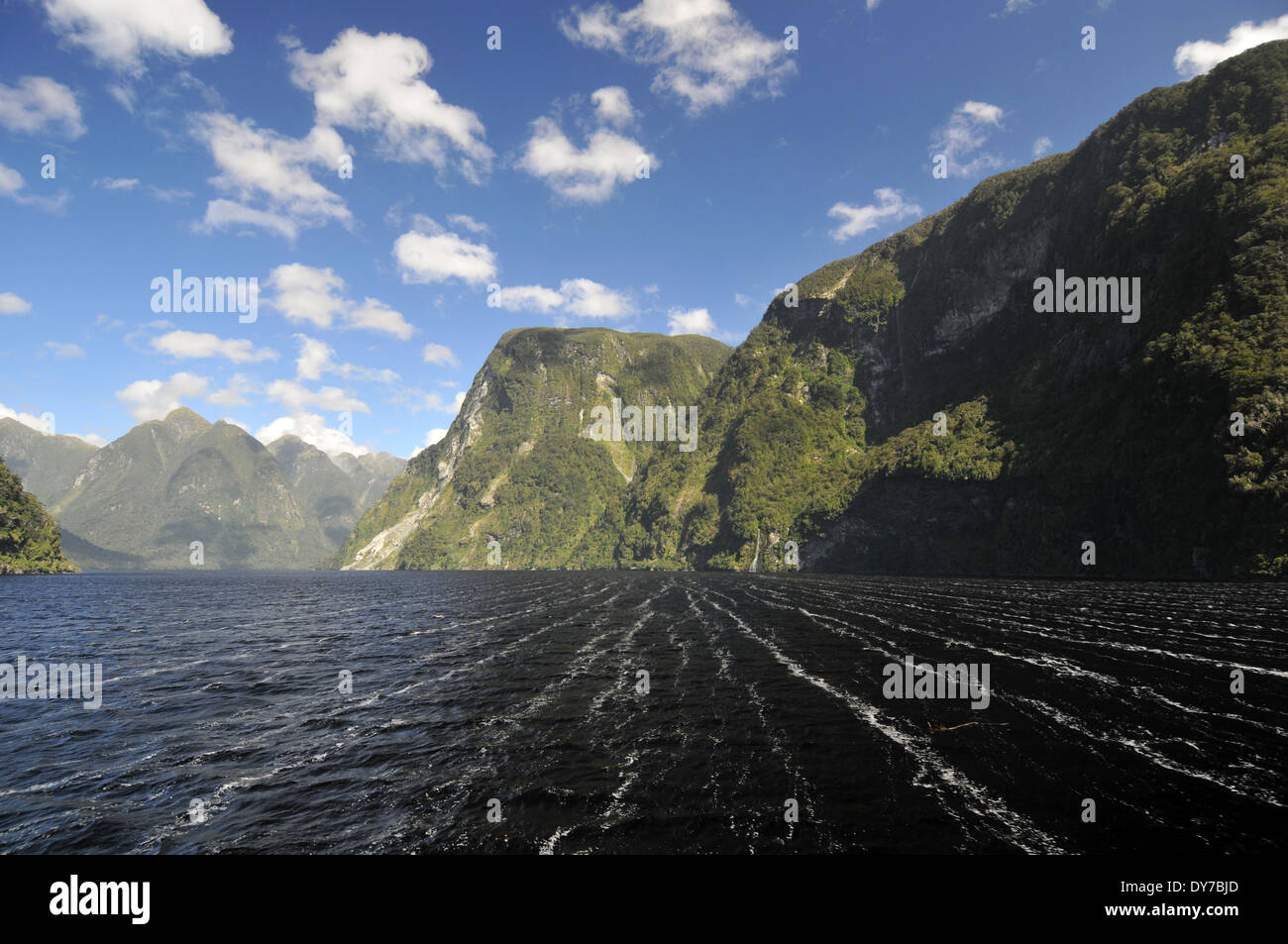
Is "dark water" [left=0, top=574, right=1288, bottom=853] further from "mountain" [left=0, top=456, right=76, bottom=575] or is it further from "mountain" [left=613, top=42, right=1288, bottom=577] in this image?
"mountain" [left=0, top=456, right=76, bottom=575]

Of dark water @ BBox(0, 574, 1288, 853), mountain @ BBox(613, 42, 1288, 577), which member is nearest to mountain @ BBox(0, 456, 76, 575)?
dark water @ BBox(0, 574, 1288, 853)

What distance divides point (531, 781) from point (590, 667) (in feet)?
A: 54.0

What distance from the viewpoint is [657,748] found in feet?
61.2

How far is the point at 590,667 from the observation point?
106 feet

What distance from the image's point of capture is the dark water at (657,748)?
43.0ft

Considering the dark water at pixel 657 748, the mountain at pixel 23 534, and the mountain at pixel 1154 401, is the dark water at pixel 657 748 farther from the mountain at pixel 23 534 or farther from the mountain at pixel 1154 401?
the mountain at pixel 23 534

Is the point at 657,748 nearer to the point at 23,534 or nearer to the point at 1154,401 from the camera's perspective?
the point at 1154,401

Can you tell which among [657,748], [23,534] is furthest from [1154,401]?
[23,534]

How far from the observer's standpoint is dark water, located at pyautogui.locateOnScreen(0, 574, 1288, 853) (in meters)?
13.1

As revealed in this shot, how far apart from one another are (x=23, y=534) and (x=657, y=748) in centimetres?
25373

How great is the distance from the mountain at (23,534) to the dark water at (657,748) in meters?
193

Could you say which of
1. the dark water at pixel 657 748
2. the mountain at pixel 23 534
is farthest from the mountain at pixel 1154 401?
the mountain at pixel 23 534

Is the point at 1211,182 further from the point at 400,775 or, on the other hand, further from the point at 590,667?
the point at 400,775

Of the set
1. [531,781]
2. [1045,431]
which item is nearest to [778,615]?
[531,781]
